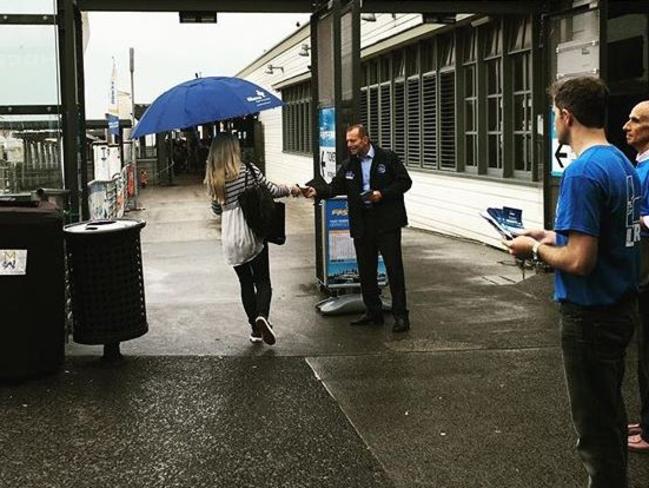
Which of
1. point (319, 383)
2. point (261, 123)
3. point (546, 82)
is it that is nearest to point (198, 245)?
point (546, 82)

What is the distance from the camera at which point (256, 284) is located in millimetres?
7273

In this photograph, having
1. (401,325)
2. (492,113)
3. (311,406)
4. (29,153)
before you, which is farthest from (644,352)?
(492,113)

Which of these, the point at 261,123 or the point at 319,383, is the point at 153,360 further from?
the point at 261,123

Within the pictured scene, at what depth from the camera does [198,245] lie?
14.3m

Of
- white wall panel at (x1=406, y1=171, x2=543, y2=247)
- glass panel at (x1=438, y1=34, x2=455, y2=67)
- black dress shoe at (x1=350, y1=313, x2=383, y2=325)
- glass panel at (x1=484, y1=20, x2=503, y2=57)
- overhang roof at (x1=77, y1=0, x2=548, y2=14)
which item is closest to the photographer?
black dress shoe at (x1=350, y1=313, x2=383, y2=325)

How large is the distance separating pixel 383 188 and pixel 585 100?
417cm

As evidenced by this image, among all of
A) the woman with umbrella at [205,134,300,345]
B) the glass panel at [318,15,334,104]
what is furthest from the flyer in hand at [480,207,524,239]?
the glass panel at [318,15,334,104]

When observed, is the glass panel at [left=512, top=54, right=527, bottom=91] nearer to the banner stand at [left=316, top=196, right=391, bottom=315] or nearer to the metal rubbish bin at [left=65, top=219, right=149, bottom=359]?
the banner stand at [left=316, top=196, right=391, bottom=315]

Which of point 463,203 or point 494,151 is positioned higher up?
point 494,151

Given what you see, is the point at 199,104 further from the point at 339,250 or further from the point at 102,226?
the point at 339,250

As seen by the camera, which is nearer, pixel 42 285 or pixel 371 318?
pixel 42 285

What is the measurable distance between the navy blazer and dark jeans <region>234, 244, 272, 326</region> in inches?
37.2

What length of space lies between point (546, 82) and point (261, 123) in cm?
2726

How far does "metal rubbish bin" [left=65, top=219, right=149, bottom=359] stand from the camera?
6.43 meters
